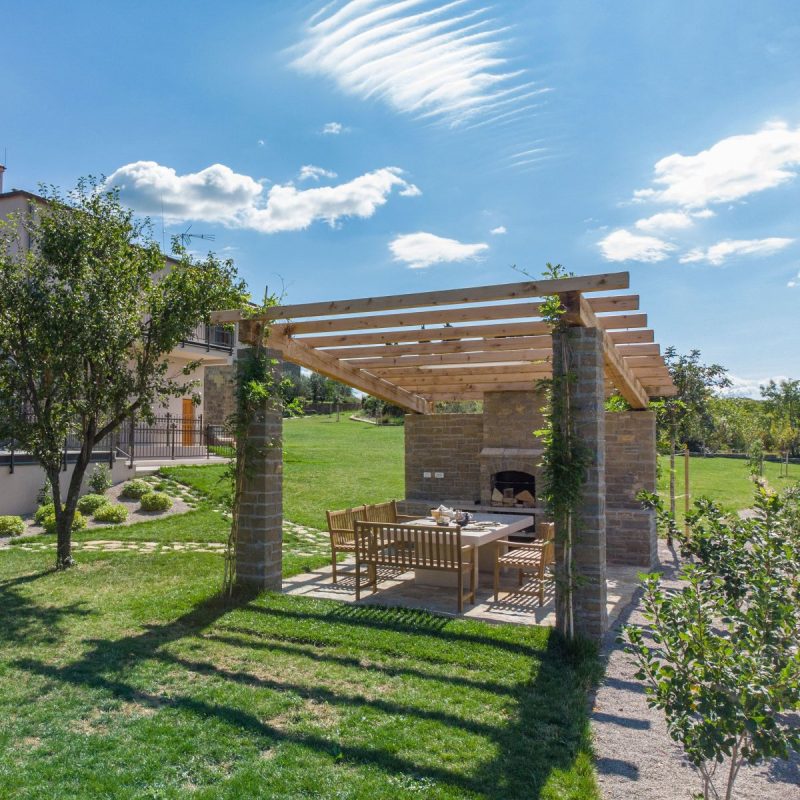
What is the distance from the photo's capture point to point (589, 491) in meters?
5.53

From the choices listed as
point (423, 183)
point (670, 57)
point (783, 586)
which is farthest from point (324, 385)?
point (783, 586)

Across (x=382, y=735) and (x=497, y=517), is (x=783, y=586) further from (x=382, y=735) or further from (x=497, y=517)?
(x=497, y=517)

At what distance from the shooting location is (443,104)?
304 inches

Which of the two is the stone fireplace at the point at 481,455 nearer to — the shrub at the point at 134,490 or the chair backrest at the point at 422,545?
the chair backrest at the point at 422,545

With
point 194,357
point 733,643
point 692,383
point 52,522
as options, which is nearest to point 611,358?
point 733,643

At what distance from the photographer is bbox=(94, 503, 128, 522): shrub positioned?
468 inches

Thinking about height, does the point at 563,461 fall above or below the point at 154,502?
above

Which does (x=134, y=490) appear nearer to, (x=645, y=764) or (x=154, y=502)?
(x=154, y=502)

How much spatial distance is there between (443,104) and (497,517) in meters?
5.66

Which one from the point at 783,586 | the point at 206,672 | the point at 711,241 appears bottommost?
the point at 206,672

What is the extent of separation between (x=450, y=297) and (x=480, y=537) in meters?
2.82

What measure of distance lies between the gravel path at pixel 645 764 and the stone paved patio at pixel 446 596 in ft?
5.87

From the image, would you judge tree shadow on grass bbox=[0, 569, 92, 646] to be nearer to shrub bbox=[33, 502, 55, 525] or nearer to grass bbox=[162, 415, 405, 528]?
grass bbox=[162, 415, 405, 528]

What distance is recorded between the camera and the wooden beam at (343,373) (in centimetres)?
784
